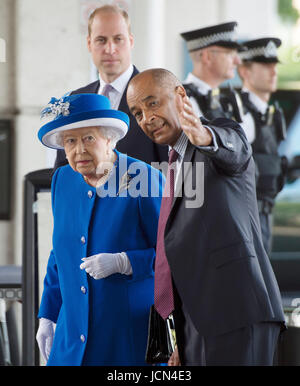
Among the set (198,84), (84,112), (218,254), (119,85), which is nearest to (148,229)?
(218,254)

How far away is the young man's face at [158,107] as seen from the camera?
5.22ft

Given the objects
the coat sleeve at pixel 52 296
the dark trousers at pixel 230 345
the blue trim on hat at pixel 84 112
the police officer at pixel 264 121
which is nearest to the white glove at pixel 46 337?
the coat sleeve at pixel 52 296

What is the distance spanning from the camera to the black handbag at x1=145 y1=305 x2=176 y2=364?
1654 mm

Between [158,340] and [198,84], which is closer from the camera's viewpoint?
[158,340]

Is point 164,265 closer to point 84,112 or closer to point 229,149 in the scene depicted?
point 229,149

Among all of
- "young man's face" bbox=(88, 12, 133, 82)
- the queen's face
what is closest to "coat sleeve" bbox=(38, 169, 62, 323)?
the queen's face

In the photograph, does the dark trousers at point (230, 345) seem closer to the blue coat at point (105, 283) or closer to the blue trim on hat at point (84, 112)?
the blue coat at point (105, 283)

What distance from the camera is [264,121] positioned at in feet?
11.2

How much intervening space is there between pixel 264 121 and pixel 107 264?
1.97 meters

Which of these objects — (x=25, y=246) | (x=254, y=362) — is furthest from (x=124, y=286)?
(x=25, y=246)
